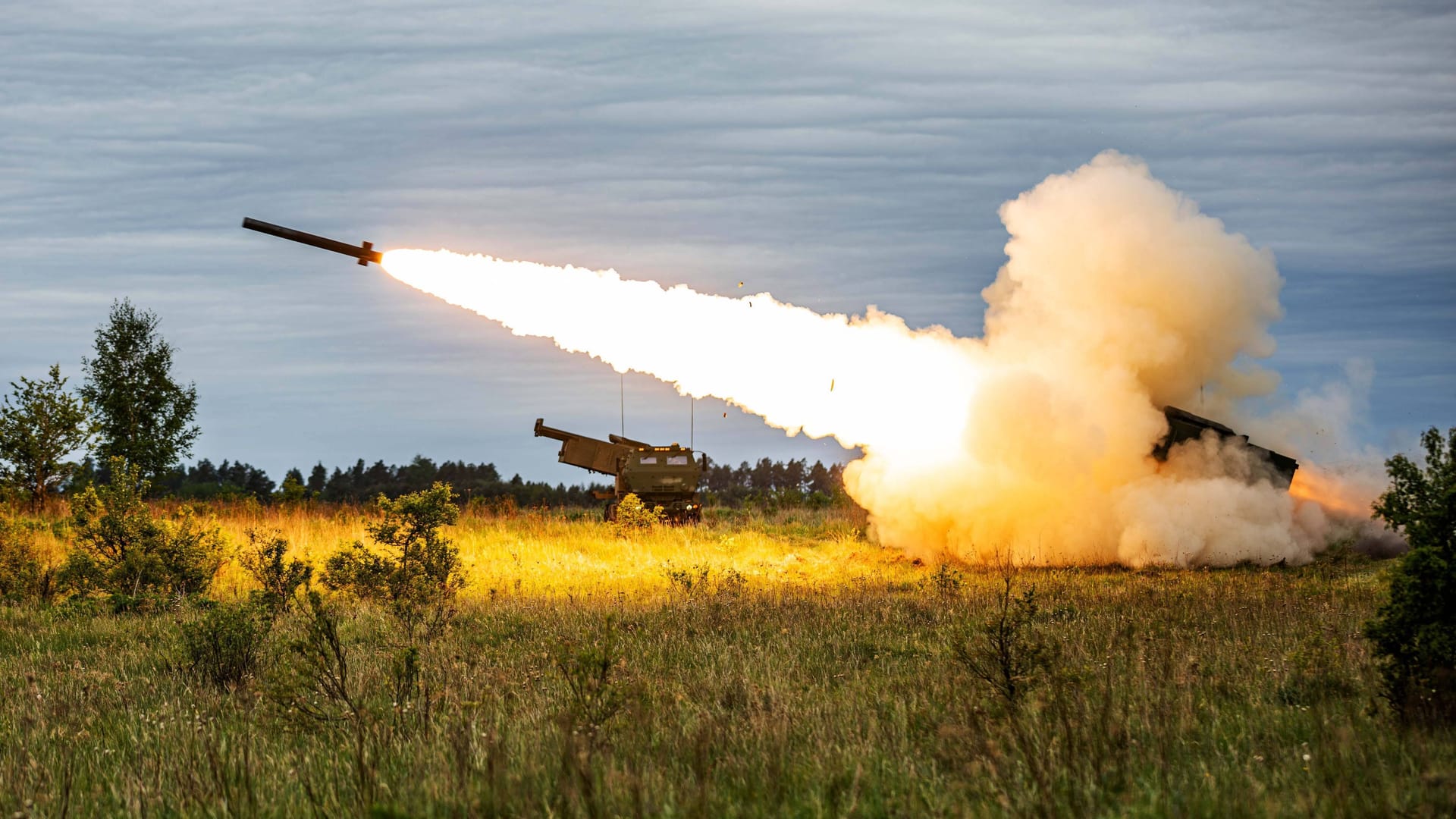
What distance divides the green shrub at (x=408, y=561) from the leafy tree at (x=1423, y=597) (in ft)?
42.1

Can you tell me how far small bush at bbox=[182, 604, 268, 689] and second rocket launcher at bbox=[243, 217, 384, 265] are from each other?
35.0 ft

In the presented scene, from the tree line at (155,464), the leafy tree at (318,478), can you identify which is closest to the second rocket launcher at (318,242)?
the tree line at (155,464)

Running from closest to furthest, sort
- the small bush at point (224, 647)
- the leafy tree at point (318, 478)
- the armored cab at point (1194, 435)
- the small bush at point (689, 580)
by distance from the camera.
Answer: the small bush at point (224, 647), the small bush at point (689, 580), the armored cab at point (1194, 435), the leafy tree at point (318, 478)

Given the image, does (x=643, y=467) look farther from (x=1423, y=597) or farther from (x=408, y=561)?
(x=1423, y=597)

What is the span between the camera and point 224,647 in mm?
12477

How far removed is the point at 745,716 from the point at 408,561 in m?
11.5

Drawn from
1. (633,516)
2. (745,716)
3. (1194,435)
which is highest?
(1194,435)

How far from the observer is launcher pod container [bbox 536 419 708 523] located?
35.8 metres

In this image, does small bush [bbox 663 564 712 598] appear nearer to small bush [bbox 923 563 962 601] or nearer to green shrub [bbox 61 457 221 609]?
small bush [bbox 923 563 962 601]

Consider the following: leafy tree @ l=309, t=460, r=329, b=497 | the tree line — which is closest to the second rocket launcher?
the tree line

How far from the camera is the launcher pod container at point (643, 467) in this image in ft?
118

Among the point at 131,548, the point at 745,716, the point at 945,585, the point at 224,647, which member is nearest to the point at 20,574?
the point at 131,548

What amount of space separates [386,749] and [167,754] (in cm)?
192

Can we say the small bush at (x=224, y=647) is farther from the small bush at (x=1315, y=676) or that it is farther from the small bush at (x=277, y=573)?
the small bush at (x=1315, y=676)
